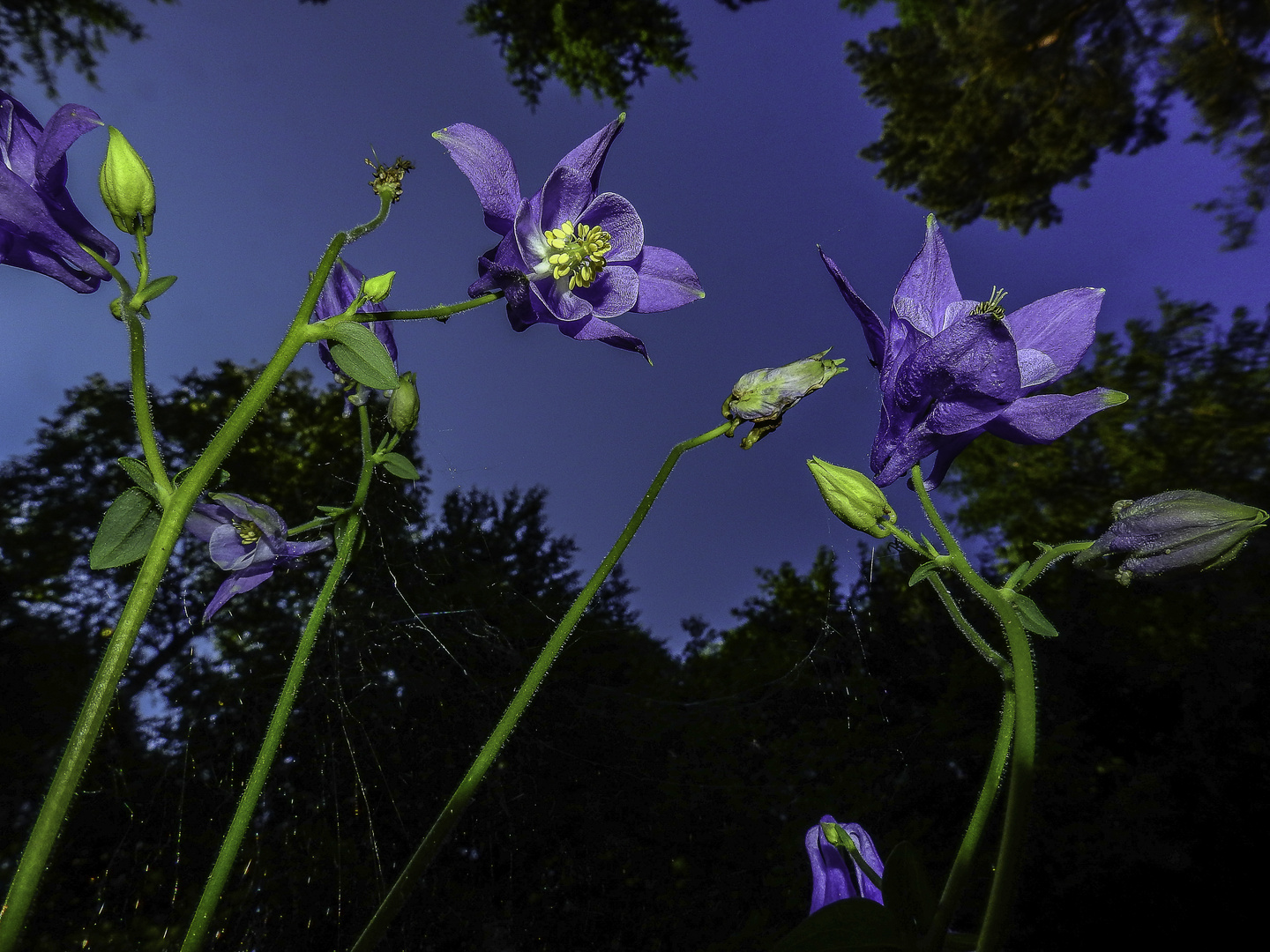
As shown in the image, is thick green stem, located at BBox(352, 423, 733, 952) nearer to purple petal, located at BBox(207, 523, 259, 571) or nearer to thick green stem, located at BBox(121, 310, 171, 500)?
thick green stem, located at BBox(121, 310, 171, 500)

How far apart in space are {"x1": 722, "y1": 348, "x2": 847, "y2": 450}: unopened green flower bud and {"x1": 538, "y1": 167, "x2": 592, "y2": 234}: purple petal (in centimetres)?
17

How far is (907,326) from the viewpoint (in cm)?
37

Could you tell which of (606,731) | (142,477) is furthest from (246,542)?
(606,731)

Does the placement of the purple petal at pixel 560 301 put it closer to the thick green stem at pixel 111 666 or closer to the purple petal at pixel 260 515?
the thick green stem at pixel 111 666

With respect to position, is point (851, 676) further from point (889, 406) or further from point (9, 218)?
point (9, 218)

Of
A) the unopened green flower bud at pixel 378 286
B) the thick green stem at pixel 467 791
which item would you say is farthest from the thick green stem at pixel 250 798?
the unopened green flower bud at pixel 378 286

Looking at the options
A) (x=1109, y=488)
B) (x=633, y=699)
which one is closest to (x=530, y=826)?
(x=633, y=699)

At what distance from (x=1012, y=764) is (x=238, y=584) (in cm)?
48

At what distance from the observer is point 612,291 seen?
48cm

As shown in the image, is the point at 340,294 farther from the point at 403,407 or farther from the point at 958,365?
the point at 958,365

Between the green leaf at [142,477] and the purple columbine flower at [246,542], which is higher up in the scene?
the purple columbine flower at [246,542]

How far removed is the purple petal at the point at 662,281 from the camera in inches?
18.4

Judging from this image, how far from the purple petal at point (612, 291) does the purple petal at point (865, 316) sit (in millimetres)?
154

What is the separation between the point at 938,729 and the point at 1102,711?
0.83m
